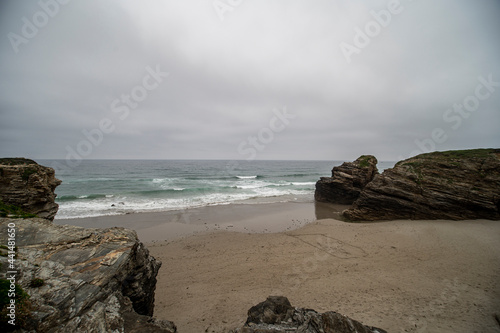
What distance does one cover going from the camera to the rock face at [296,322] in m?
4.04

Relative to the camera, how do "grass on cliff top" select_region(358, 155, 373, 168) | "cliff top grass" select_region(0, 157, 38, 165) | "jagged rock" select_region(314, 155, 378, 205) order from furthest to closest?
"grass on cliff top" select_region(358, 155, 373, 168)
"jagged rock" select_region(314, 155, 378, 205)
"cliff top grass" select_region(0, 157, 38, 165)

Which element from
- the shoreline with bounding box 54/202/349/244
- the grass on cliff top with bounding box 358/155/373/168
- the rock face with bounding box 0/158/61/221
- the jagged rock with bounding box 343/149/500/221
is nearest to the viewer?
the rock face with bounding box 0/158/61/221

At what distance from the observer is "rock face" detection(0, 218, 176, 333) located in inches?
135

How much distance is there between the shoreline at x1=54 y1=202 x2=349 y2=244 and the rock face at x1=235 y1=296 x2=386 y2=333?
1032cm

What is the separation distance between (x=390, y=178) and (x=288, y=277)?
13.3 metres

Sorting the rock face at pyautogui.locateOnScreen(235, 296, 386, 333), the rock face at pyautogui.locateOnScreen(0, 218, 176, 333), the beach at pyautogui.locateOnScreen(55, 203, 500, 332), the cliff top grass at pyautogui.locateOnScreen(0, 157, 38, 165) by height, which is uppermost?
the cliff top grass at pyautogui.locateOnScreen(0, 157, 38, 165)

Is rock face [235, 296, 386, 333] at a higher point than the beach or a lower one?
higher

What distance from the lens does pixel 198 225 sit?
16.5m

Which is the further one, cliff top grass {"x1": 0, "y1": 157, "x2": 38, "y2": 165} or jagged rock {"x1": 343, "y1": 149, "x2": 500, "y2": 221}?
jagged rock {"x1": 343, "y1": 149, "x2": 500, "y2": 221}

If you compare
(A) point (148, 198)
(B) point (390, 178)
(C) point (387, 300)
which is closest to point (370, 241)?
(C) point (387, 300)

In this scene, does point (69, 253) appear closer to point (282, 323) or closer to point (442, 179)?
point (282, 323)

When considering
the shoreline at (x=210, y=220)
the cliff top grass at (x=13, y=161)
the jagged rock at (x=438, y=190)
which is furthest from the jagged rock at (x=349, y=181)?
the cliff top grass at (x=13, y=161)

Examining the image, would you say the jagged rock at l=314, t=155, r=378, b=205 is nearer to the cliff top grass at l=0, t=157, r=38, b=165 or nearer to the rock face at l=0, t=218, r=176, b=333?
the rock face at l=0, t=218, r=176, b=333

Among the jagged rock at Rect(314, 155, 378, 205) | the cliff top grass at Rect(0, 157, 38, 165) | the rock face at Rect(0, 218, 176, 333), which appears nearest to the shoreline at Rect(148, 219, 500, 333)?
the rock face at Rect(0, 218, 176, 333)
